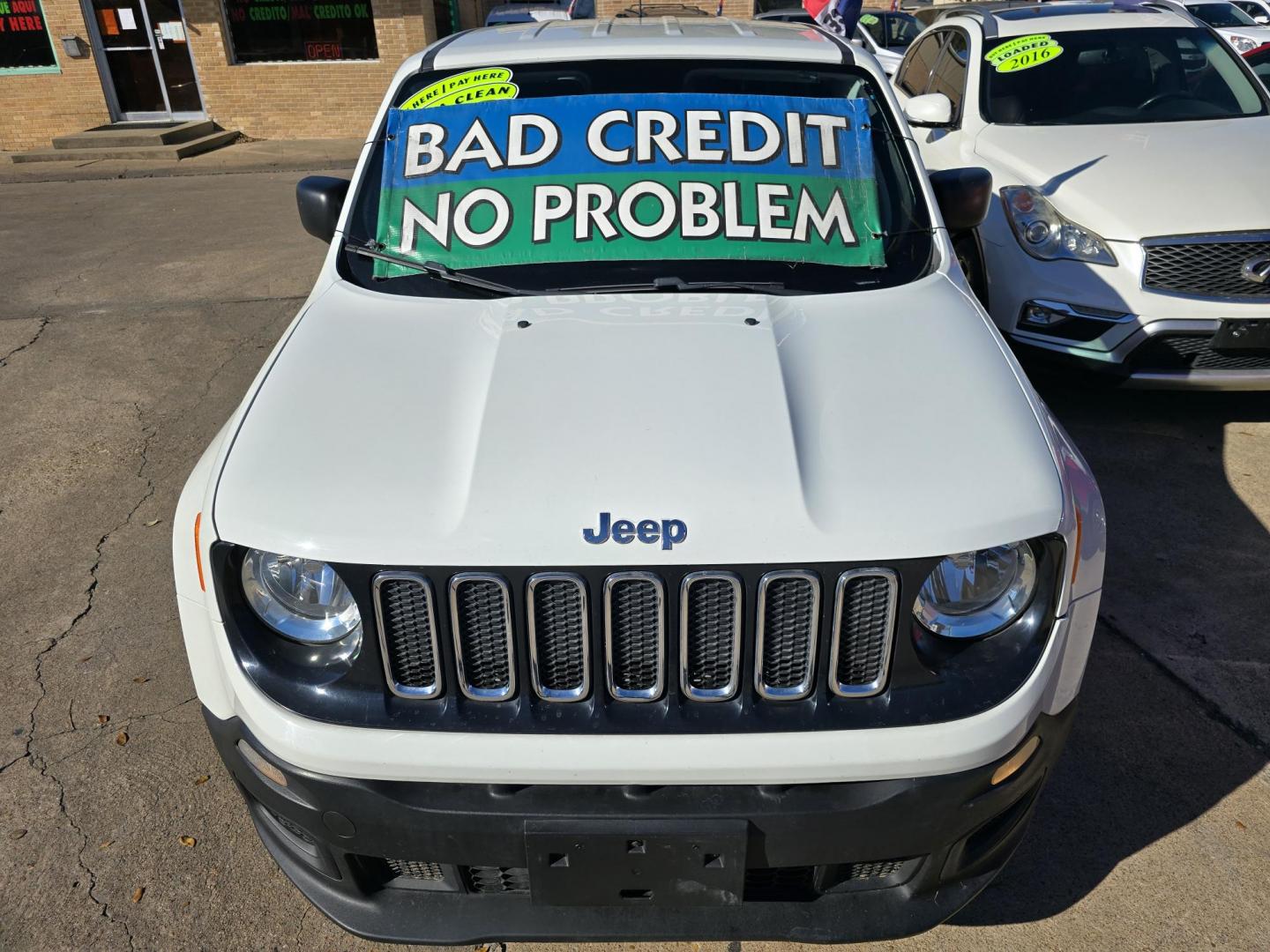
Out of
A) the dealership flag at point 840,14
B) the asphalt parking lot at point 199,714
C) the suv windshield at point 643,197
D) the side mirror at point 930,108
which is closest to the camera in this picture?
the asphalt parking lot at point 199,714

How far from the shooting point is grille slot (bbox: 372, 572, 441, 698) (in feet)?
6.03

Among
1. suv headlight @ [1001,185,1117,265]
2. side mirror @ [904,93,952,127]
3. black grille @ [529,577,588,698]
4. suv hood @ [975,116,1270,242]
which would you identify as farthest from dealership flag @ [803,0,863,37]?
black grille @ [529,577,588,698]

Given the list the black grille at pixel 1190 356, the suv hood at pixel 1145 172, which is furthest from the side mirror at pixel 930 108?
the black grille at pixel 1190 356

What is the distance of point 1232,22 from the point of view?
15891 mm

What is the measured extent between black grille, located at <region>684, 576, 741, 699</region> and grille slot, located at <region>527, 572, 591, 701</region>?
0.19m

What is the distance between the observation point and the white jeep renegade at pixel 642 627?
1822 mm

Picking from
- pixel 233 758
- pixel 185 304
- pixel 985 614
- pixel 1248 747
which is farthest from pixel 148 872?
pixel 185 304

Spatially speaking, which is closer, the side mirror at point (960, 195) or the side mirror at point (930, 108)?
the side mirror at point (960, 195)

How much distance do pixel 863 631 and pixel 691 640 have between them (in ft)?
1.08

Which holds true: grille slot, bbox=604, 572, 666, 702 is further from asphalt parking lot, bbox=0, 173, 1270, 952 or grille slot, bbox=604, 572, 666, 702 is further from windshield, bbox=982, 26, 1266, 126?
windshield, bbox=982, 26, 1266, 126

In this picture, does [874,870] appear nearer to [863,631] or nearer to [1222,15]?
[863,631]

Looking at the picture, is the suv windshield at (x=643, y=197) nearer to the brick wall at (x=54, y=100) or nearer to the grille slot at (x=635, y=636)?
the grille slot at (x=635, y=636)

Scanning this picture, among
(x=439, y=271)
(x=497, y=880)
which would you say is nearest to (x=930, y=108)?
(x=439, y=271)

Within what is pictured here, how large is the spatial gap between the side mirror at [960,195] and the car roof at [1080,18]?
3743 mm
